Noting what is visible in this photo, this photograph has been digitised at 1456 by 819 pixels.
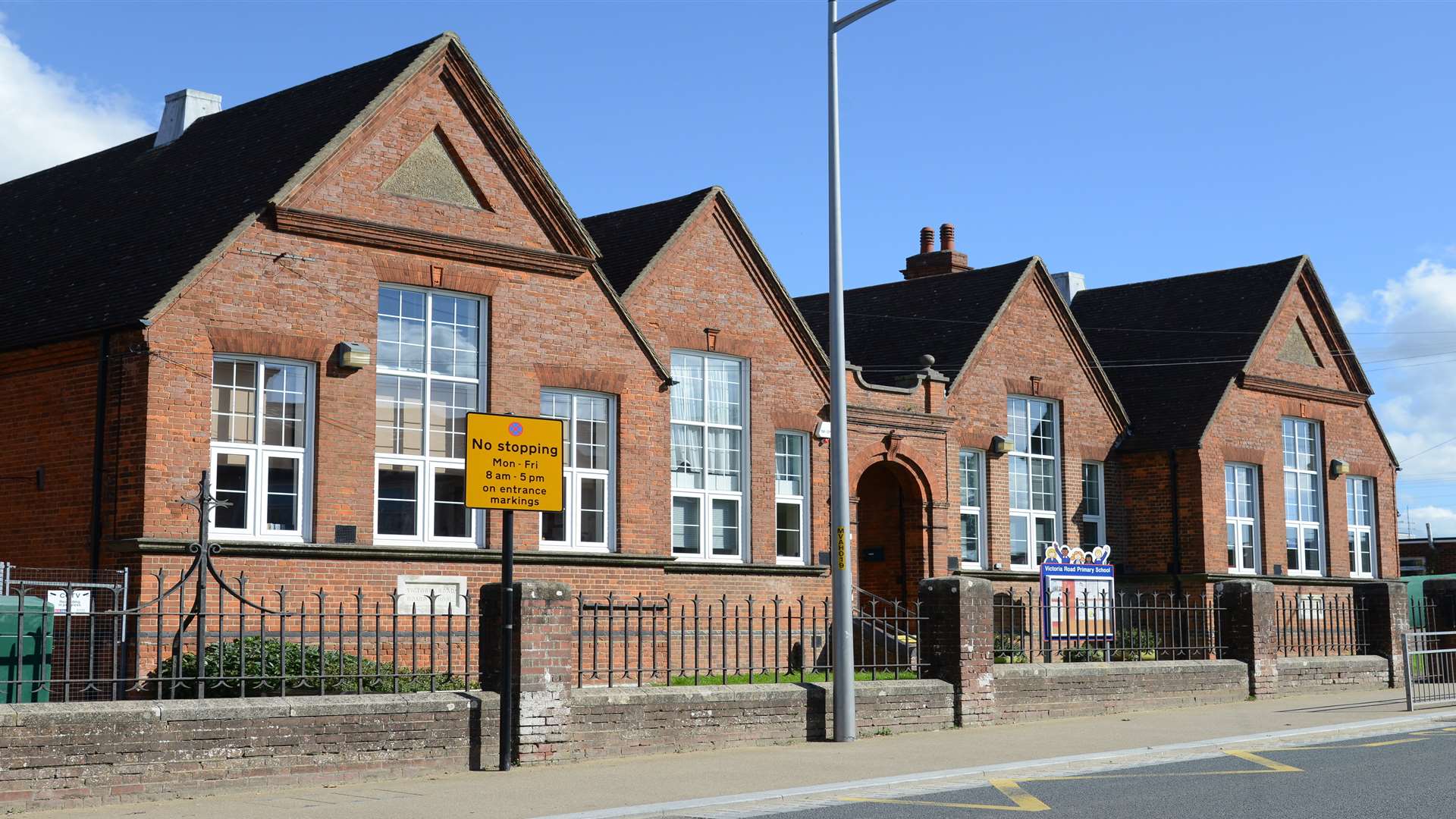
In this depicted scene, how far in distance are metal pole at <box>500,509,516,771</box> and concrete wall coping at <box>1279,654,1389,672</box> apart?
523 inches

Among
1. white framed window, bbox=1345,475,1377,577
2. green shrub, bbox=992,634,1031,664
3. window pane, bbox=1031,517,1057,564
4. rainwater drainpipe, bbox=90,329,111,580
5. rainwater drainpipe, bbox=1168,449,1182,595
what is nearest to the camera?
rainwater drainpipe, bbox=90,329,111,580

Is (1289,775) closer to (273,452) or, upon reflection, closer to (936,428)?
(273,452)

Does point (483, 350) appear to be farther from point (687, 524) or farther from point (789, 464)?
point (789, 464)

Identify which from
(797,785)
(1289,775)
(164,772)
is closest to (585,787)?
(797,785)

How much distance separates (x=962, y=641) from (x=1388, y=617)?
405 inches

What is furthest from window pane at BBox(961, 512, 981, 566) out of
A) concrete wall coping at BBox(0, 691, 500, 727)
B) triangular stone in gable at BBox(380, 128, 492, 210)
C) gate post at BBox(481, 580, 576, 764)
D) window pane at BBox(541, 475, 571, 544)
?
concrete wall coping at BBox(0, 691, 500, 727)

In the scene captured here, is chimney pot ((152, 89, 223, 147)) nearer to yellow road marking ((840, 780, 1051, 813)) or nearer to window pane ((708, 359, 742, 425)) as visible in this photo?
window pane ((708, 359, 742, 425))

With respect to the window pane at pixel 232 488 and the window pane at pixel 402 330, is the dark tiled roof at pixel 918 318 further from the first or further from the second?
the window pane at pixel 232 488

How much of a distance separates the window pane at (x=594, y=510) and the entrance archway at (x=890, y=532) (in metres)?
6.49

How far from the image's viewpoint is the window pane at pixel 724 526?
24.5 meters

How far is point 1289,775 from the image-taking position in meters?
13.6

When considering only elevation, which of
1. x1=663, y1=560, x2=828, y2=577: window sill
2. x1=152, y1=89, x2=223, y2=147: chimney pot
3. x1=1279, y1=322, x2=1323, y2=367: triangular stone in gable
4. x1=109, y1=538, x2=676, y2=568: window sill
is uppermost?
x1=152, y1=89, x2=223, y2=147: chimney pot

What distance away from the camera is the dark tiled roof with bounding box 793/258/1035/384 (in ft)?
99.2

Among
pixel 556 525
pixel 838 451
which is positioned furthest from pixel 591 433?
pixel 838 451
